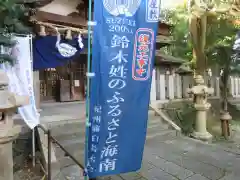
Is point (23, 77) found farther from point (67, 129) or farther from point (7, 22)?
point (67, 129)

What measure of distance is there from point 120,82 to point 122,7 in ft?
2.98

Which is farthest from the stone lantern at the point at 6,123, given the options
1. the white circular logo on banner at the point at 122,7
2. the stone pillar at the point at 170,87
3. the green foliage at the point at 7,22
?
the stone pillar at the point at 170,87

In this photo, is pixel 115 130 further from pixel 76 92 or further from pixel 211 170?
pixel 76 92

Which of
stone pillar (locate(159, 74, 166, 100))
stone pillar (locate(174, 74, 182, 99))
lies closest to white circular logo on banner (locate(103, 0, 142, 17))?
stone pillar (locate(159, 74, 166, 100))

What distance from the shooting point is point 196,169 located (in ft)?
16.3

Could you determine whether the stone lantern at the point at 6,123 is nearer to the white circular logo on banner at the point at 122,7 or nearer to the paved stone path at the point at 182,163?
the paved stone path at the point at 182,163

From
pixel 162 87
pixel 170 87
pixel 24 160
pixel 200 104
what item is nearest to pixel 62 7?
pixel 162 87

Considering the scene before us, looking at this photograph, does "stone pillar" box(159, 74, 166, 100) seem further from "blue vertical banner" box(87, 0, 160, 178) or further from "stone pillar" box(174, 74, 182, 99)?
"blue vertical banner" box(87, 0, 160, 178)

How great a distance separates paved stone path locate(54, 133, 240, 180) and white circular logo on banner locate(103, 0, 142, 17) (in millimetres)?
3120

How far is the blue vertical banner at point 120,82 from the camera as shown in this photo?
2592 millimetres

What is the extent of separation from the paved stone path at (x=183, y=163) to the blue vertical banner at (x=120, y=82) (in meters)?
1.81

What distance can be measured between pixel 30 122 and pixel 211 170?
4074mm

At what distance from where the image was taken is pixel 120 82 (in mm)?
2744

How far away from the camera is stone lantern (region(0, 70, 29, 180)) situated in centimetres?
298
